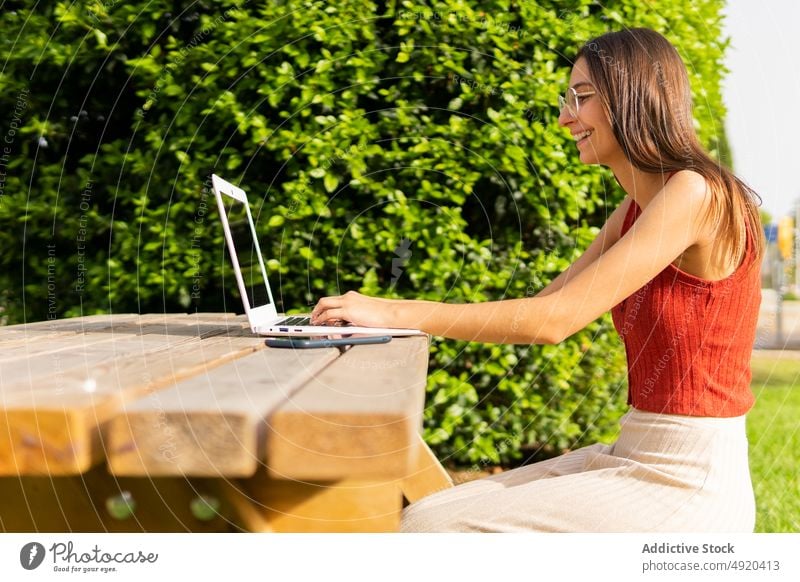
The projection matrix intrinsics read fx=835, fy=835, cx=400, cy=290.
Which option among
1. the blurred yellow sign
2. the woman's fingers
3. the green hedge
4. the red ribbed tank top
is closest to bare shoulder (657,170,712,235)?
the red ribbed tank top

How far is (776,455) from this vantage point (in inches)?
158

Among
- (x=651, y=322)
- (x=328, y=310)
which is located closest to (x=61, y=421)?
(x=328, y=310)

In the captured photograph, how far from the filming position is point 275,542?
75.9 inches

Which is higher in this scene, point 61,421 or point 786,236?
point 786,236

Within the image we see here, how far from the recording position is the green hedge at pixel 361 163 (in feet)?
10.2

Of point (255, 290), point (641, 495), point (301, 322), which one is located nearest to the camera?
point (641, 495)

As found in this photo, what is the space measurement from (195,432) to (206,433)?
2 centimetres

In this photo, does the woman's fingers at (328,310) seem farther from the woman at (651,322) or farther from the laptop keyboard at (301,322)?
the laptop keyboard at (301,322)

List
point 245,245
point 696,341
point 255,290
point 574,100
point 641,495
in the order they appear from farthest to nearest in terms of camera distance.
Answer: point 245,245 < point 255,290 < point 574,100 < point 696,341 < point 641,495

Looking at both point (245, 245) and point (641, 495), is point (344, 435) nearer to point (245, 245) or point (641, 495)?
point (641, 495)

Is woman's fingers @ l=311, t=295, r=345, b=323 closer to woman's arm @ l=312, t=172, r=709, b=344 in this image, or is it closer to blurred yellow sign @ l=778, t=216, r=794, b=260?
woman's arm @ l=312, t=172, r=709, b=344

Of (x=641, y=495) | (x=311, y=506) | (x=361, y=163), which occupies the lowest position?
(x=311, y=506)

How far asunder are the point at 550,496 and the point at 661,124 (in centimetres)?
78

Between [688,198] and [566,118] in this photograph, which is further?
[566,118]
